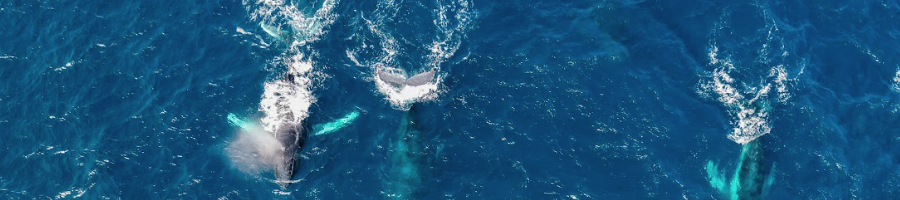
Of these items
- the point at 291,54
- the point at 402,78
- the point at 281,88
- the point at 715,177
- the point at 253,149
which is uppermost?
the point at 291,54

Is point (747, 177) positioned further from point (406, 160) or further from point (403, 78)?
point (403, 78)

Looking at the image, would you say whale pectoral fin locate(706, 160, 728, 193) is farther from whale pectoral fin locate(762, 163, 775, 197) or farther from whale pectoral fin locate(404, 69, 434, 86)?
whale pectoral fin locate(404, 69, 434, 86)

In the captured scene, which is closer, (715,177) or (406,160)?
(715,177)

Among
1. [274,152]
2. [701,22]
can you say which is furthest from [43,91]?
[701,22]

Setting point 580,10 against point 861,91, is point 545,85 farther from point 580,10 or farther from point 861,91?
point 861,91

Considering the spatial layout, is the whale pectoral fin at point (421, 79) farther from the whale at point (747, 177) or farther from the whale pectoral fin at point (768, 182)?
the whale pectoral fin at point (768, 182)

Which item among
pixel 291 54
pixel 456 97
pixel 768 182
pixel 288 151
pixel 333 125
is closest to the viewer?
pixel 768 182

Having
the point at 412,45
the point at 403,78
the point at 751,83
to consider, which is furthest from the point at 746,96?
the point at 403,78

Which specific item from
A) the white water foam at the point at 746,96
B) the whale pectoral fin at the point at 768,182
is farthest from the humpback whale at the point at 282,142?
the whale pectoral fin at the point at 768,182
